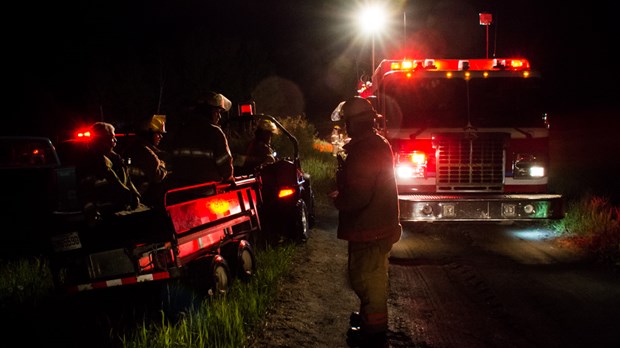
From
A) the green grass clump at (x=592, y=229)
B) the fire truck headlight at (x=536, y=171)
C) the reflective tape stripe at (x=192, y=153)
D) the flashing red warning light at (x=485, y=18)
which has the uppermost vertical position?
the flashing red warning light at (x=485, y=18)

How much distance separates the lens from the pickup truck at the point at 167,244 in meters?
4.34

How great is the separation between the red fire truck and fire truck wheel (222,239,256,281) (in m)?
2.46

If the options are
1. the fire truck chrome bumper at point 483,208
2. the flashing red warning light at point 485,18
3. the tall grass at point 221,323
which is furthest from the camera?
the flashing red warning light at point 485,18

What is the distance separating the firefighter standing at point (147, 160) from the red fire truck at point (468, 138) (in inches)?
137

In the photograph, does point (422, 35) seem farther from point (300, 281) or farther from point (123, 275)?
point (123, 275)

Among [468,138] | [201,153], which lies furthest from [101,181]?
[468,138]

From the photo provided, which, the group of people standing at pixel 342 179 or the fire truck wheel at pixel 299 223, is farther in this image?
the fire truck wheel at pixel 299 223

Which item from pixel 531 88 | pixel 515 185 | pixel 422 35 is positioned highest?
pixel 422 35

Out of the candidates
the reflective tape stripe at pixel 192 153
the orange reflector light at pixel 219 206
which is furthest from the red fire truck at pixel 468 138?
the reflective tape stripe at pixel 192 153

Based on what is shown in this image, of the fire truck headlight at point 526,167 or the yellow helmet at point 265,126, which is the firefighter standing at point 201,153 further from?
the fire truck headlight at point 526,167

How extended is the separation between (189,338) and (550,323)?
3228 mm

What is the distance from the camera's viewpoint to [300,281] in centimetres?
588

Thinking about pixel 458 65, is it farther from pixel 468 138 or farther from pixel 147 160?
pixel 147 160

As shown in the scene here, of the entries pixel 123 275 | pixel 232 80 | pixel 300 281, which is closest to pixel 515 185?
pixel 300 281
